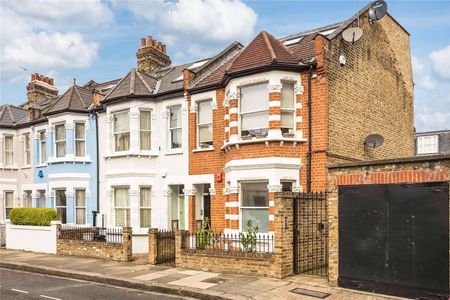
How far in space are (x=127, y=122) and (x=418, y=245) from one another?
12.8 m

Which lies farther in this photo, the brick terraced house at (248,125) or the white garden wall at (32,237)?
the white garden wall at (32,237)

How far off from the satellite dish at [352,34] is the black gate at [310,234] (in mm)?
5822

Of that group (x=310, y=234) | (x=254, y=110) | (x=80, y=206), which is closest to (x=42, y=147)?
(x=80, y=206)

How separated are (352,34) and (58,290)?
1251 cm

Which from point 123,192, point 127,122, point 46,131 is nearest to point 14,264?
point 123,192

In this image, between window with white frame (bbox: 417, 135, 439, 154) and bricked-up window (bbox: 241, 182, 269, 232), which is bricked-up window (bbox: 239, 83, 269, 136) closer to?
bricked-up window (bbox: 241, 182, 269, 232)

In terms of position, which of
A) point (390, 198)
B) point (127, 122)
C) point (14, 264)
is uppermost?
point (127, 122)

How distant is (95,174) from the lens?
1947cm

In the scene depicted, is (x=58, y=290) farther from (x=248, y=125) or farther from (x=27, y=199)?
(x=27, y=199)

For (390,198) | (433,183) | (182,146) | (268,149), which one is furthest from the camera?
(182,146)

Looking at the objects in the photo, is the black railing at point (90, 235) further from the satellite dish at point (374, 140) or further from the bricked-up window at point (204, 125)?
the satellite dish at point (374, 140)

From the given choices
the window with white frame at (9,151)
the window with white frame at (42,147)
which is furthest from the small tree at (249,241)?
the window with white frame at (9,151)

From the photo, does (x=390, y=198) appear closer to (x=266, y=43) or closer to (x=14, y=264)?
(x=266, y=43)

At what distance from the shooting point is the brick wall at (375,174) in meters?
8.33
